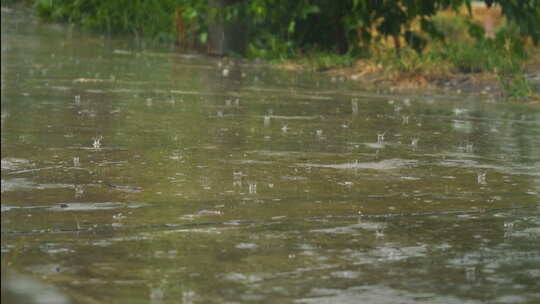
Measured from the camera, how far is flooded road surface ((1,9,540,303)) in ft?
10.5

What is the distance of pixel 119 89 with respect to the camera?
336 inches

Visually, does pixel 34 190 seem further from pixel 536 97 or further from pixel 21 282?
pixel 536 97

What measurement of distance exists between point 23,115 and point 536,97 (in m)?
4.32

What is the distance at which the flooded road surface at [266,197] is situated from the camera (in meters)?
3.20

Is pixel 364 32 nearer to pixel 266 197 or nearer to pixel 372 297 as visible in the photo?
pixel 266 197

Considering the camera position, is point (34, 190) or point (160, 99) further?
point (160, 99)

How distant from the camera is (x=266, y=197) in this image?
14.6ft

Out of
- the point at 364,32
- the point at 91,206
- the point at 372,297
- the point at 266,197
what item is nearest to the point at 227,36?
the point at 364,32

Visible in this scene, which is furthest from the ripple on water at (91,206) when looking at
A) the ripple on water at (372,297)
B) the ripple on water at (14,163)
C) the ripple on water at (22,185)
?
the ripple on water at (372,297)

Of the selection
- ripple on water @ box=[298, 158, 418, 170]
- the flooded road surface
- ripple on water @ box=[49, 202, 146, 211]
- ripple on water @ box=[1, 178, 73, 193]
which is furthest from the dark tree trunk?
ripple on water @ box=[49, 202, 146, 211]

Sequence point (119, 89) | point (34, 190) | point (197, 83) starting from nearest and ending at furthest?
point (34, 190) < point (119, 89) < point (197, 83)

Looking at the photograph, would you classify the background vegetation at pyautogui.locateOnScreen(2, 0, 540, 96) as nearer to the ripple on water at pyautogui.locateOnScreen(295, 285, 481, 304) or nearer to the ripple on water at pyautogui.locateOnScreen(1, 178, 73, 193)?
the ripple on water at pyautogui.locateOnScreen(1, 178, 73, 193)

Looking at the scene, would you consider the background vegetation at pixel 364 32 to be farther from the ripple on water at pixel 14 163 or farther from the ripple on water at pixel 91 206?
the ripple on water at pixel 91 206

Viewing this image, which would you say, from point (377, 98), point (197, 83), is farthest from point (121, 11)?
point (377, 98)
